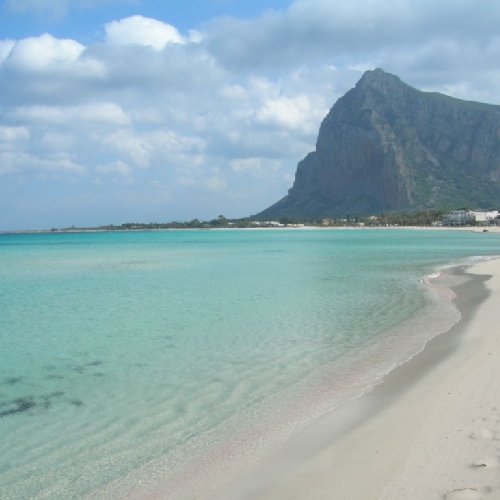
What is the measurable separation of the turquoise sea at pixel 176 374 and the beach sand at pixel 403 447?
1.68ft

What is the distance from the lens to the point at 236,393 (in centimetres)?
1020

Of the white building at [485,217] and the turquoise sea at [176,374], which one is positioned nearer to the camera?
the turquoise sea at [176,374]

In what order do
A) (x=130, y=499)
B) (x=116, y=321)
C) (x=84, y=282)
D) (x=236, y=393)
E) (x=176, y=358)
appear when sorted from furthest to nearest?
(x=84, y=282), (x=116, y=321), (x=176, y=358), (x=236, y=393), (x=130, y=499)

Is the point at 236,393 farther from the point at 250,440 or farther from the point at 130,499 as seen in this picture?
the point at 130,499

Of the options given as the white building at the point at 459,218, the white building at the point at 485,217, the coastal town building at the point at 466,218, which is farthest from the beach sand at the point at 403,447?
the white building at the point at 485,217

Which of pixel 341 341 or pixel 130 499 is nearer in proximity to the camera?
pixel 130 499

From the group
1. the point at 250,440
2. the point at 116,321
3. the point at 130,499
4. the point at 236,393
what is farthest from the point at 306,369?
the point at 116,321

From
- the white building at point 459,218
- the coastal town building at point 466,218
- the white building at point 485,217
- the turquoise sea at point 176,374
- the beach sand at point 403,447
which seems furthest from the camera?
the white building at point 485,217

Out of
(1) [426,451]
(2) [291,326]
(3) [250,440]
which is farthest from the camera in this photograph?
(2) [291,326]

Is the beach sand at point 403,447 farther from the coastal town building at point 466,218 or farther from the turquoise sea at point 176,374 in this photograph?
the coastal town building at point 466,218

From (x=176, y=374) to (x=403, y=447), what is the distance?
5.88m

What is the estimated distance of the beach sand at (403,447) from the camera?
588cm

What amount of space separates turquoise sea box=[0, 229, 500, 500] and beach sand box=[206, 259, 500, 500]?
0.51m

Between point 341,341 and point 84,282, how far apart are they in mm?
22412
